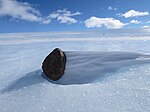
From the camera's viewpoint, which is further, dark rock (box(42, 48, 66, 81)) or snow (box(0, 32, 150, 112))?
dark rock (box(42, 48, 66, 81))

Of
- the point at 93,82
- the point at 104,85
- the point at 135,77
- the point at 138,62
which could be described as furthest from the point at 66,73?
the point at 138,62

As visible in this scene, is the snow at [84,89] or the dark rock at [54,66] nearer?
the snow at [84,89]

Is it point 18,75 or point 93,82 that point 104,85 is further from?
point 18,75

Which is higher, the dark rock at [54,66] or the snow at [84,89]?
the dark rock at [54,66]

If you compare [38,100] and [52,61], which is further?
[52,61]

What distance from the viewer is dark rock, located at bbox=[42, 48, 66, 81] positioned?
14.9 feet

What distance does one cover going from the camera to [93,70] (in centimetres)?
483

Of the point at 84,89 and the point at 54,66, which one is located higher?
the point at 54,66

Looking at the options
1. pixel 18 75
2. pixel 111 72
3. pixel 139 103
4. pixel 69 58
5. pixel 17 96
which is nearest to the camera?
pixel 139 103

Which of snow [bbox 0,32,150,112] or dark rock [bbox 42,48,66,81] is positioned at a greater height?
dark rock [bbox 42,48,66,81]

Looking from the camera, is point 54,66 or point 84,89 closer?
point 84,89

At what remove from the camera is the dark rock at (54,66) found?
14.9ft

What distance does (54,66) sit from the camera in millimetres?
4648

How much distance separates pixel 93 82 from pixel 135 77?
77 cm
